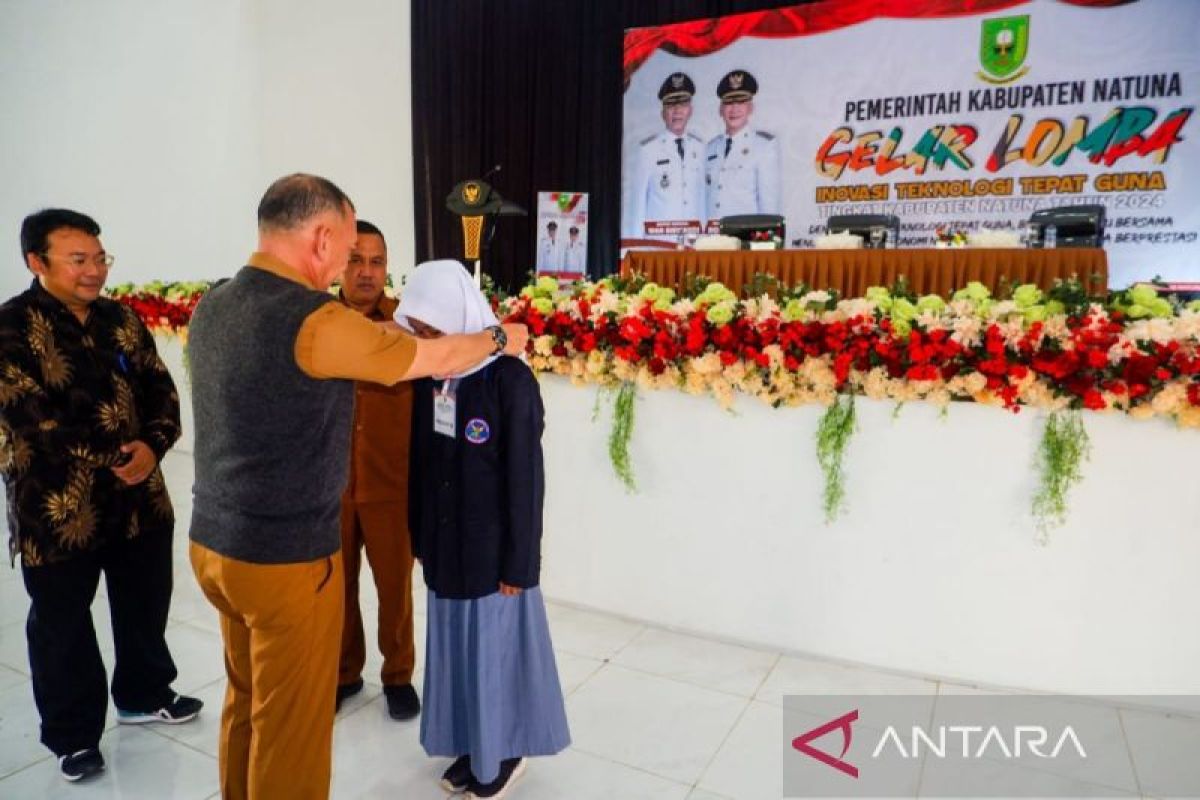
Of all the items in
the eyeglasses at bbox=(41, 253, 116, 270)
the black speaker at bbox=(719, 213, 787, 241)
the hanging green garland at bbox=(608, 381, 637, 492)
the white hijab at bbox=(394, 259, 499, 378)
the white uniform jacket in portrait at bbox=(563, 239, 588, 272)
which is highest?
the black speaker at bbox=(719, 213, 787, 241)

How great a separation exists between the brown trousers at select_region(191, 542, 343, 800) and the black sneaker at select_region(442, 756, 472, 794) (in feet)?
1.42

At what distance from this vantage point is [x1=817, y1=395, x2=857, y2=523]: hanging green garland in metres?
2.52

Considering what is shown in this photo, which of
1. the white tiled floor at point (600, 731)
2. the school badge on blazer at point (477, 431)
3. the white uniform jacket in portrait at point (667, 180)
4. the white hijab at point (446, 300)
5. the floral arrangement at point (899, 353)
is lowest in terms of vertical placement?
the white tiled floor at point (600, 731)

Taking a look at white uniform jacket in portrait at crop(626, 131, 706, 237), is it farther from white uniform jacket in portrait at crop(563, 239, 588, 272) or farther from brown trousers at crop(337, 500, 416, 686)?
→ brown trousers at crop(337, 500, 416, 686)

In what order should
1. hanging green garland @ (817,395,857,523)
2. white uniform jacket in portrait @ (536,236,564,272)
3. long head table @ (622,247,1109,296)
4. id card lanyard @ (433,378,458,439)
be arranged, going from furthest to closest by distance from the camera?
white uniform jacket in portrait @ (536,236,564,272)
long head table @ (622,247,1109,296)
hanging green garland @ (817,395,857,523)
id card lanyard @ (433,378,458,439)

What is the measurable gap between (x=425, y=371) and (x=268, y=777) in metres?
0.88

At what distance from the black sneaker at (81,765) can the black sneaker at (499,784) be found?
102 cm

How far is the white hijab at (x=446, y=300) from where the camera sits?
5.72 ft

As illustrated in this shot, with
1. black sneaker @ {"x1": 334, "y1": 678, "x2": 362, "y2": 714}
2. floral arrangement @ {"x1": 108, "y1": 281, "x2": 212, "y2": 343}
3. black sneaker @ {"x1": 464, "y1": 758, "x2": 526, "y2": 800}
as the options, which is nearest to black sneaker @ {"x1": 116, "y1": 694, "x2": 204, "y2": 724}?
black sneaker @ {"x1": 334, "y1": 678, "x2": 362, "y2": 714}

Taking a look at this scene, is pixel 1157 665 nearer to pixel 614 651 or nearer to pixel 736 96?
pixel 614 651

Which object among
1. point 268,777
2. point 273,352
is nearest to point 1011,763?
point 268,777

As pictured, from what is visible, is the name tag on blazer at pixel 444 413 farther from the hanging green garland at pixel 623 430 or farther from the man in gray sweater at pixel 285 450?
the hanging green garland at pixel 623 430

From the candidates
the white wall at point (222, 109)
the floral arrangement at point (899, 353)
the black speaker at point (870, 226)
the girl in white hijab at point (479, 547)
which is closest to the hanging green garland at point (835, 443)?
the floral arrangement at point (899, 353)

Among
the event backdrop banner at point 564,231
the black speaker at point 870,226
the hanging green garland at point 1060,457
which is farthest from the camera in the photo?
the event backdrop banner at point 564,231
